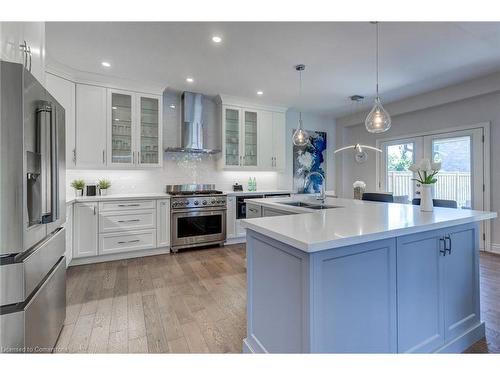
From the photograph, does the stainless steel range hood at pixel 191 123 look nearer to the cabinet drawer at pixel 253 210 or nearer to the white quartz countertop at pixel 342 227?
the cabinet drawer at pixel 253 210

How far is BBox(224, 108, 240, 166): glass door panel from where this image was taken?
4656mm

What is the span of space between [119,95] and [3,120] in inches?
119

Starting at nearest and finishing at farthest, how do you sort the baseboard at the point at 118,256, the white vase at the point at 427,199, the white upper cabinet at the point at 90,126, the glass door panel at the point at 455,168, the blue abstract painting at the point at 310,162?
the white vase at the point at 427,199 < the baseboard at the point at 118,256 < the white upper cabinet at the point at 90,126 < the glass door panel at the point at 455,168 < the blue abstract painting at the point at 310,162

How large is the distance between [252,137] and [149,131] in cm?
188

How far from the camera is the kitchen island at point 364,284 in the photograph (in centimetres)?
121

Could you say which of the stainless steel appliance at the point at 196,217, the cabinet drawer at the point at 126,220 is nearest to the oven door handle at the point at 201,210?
the stainless steel appliance at the point at 196,217

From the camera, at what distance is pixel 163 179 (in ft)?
14.7

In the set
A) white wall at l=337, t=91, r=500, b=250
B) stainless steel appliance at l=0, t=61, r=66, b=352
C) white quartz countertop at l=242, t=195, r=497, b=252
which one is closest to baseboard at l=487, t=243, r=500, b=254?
white wall at l=337, t=91, r=500, b=250

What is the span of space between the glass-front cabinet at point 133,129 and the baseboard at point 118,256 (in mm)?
1329

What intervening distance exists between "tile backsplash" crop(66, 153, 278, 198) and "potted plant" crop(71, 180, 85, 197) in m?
0.16

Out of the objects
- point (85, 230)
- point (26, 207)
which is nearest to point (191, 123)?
point (85, 230)
